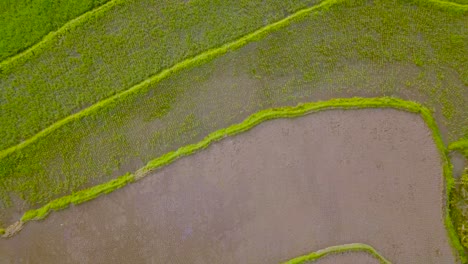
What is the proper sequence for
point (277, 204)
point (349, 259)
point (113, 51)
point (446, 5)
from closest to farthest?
point (349, 259), point (277, 204), point (446, 5), point (113, 51)

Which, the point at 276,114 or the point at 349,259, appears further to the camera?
the point at 276,114

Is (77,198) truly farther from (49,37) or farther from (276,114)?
(276,114)

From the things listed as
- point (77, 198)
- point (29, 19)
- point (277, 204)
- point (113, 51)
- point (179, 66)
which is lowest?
point (277, 204)

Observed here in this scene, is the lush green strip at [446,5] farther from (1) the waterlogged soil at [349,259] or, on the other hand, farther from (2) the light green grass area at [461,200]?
(1) the waterlogged soil at [349,259]

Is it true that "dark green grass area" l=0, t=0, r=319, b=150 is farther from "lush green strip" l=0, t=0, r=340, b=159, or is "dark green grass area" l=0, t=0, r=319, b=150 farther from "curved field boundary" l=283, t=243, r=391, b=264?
"curved field boundary" l=283, t=243, r=391, b=264

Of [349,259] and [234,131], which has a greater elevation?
Answer: [234,131]

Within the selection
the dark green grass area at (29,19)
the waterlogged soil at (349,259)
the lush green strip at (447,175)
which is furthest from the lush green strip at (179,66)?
the waterlogged soil at (349,259)

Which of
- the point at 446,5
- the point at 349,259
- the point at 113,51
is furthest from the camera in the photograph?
the point at 113,51

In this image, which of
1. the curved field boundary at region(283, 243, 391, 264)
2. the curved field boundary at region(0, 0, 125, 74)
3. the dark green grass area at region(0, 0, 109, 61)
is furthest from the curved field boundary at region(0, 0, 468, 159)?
the curved field boundary at region(283, 243, 391, 264)

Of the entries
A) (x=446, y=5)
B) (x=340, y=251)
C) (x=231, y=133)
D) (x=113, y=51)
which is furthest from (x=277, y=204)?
(x=446, y=5)
